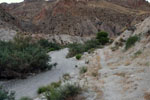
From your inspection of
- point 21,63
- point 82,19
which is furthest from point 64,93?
point 82,19

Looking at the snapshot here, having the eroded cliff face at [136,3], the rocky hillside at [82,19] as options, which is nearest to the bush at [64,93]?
the rocky hillside at [82,19]

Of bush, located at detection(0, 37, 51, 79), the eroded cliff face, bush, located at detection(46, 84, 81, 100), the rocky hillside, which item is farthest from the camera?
the eroded cliff face

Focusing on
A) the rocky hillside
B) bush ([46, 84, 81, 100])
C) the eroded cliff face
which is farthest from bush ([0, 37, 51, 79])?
the eroded cliff face

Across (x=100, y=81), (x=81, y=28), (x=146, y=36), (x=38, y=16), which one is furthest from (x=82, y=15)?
(x=100, y=81)

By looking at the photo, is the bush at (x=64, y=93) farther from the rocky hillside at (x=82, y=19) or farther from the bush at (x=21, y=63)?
the rocky hillside at (x=82, y=19)

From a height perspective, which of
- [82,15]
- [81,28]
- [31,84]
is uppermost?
[82,15]

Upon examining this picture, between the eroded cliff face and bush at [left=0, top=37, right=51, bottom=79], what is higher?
the eroded cliff face

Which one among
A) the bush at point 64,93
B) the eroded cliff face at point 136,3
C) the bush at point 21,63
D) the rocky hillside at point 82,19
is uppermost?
the eroded cliff face at point 136,3

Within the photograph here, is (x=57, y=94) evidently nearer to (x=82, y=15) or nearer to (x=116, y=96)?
(x=116, y=96)

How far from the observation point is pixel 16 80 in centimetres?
1489

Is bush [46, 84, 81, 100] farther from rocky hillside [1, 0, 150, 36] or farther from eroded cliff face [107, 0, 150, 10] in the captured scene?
eroded cliff face [107, 0, 150, 10]

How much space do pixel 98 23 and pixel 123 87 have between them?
3035 inches

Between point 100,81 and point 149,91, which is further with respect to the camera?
point 100,81

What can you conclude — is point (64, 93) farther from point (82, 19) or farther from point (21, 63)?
point (82, 19)
